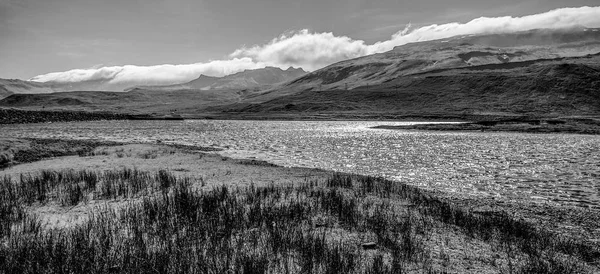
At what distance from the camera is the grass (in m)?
7.36

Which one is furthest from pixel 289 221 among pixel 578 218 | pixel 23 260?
pixel 578 218

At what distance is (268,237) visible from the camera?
9.26 metres

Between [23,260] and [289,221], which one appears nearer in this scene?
[23,260]

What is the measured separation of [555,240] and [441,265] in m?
4.51

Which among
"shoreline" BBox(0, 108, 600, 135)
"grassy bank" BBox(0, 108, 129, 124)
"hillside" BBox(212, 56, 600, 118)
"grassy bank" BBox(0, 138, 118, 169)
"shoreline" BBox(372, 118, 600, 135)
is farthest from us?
"hillside" BBox(212, 56, 600, 118)

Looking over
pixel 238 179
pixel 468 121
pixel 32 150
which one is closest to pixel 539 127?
pixel 468 121

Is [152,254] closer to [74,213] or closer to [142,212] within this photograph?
[142,212]

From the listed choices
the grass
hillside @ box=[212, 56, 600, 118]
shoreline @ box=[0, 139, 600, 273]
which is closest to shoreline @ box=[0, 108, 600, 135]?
hillside @ box=[212, 56, 600, 118]

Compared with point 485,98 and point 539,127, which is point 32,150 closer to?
point 539,127

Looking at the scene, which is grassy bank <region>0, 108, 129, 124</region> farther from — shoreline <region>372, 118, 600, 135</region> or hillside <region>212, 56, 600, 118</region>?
shoreline <region>372, 118, 600, 135</region>

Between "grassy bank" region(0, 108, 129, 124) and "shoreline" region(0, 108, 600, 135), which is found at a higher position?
"grassy bank" region(0, 108, 129, 124)

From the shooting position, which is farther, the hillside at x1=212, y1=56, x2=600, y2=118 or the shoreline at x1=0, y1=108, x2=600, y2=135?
the hillside at x1=212, y1=56, x2=600, y2=118

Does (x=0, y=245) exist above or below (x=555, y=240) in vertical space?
above

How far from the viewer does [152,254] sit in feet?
24.8
